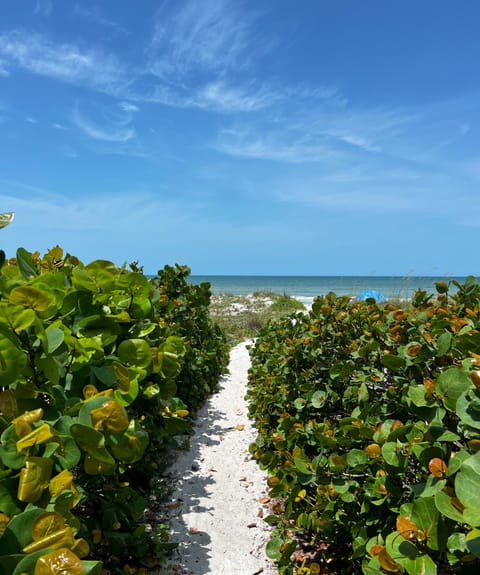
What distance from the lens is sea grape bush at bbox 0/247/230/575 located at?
655 mm

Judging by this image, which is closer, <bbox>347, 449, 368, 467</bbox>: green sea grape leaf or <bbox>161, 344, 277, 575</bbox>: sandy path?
<bbox>347, 449, 368, 467</bbox>: green sea grape leaf

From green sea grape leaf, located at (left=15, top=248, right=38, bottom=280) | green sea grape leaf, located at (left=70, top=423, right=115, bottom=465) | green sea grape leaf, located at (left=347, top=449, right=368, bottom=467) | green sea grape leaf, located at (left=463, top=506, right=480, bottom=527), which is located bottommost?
green sea grape leaf, located at (left=347, top=449, right=368, bottom=467)

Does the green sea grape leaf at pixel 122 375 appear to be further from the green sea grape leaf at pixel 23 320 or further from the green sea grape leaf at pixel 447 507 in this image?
the green sea grape leaf at pixel 447 507

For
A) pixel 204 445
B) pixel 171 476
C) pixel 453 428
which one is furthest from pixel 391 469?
pixel 204 445

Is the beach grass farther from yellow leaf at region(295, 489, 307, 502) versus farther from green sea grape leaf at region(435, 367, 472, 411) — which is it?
green sea grape leaf at region(435, 367, 472, 411)

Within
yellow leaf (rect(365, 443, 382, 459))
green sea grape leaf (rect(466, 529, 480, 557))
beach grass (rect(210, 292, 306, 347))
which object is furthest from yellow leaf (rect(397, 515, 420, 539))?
beach grass (rect(210, 292, 306, 347))

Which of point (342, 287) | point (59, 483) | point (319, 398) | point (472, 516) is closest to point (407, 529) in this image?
point (472, 516)

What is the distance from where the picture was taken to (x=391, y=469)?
132cm

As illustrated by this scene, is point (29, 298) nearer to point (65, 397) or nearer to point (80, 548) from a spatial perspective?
point (65, 397)

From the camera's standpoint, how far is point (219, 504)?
125 inches

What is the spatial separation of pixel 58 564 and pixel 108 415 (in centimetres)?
26

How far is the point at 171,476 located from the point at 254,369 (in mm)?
2085

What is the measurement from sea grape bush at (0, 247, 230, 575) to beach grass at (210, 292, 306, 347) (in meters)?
7.54

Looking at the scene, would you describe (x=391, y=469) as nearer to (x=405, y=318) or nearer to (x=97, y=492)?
(x=405, y=318)
